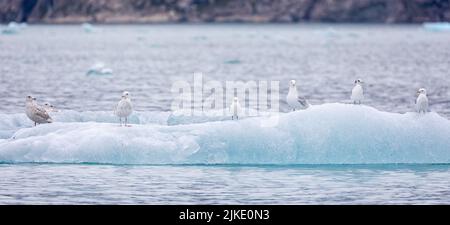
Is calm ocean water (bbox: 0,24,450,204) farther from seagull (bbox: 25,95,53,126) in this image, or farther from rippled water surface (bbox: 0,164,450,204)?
seagull (bbox: 25,95,53,126)

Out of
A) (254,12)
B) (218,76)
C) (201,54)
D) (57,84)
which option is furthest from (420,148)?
(254,12)

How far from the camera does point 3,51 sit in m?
82.4

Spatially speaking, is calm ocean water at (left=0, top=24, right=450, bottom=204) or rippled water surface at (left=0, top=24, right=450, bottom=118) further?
rippled water surface at (left=0, top=24, right=450, bottom=118)

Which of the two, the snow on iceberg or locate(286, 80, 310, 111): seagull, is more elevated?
locate(286, 80, 310, 111): seagull

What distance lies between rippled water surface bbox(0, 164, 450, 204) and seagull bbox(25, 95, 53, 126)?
168 centimetres

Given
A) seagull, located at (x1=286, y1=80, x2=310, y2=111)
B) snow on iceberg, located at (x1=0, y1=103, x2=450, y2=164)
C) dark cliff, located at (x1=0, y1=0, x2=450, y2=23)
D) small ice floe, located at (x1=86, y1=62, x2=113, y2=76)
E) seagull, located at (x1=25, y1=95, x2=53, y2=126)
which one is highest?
dark cliff, located at (x1=0, y1=0, x2=450, y2=23)

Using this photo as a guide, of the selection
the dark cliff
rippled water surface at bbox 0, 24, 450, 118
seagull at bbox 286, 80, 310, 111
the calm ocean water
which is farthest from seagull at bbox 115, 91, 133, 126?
the dark cliff

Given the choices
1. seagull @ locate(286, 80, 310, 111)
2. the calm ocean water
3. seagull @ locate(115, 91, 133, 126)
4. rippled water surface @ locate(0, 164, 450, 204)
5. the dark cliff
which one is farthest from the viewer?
the dark cliff

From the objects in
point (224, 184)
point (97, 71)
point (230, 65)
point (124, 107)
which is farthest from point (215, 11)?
point (224, 184)

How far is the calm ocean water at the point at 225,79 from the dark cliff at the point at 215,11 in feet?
64.8

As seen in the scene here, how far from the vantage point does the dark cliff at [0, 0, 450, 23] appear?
143 m

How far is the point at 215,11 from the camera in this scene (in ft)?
501
